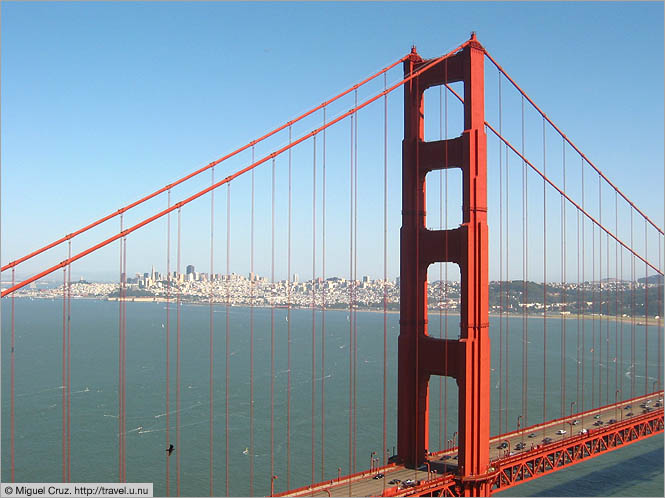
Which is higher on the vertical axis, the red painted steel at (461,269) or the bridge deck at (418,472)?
the red painted steel at (461,269)

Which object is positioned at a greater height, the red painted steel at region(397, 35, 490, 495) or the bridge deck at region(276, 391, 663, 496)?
the red painted steel at region(397, 35, 490, 495)

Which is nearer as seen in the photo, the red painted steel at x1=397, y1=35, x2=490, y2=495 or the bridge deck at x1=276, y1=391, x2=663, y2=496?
the bridge deck at x1=276, y1=391, x2=663, y2=496

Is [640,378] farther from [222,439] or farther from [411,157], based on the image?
[411,157]

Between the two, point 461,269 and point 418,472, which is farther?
point 418,472

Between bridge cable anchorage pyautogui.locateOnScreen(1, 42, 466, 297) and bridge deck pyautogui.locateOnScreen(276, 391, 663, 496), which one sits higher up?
bridge cable anchorage pyautogui.locateOnScreen(1, 42, 466, 297)

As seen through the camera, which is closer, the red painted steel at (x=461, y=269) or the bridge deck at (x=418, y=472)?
the bridge deck at (x=418, y=472)

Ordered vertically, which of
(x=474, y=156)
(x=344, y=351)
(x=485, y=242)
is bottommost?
(x=344, y=351)

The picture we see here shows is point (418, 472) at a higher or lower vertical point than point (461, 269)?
lower

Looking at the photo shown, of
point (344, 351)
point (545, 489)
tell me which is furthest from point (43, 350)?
point (545, 489)
